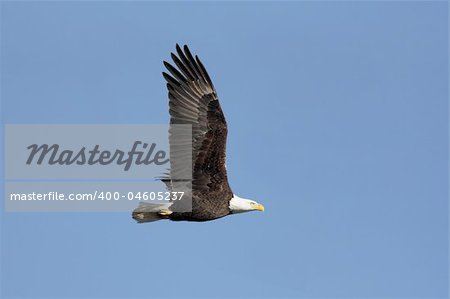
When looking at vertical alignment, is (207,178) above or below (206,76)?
below

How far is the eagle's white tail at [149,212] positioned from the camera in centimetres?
1694

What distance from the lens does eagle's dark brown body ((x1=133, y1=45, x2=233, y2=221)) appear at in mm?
16859

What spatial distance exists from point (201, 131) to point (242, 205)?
1.32 metres

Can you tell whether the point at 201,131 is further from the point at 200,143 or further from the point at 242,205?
the point at 242,205

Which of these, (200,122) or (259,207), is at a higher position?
(200,122)

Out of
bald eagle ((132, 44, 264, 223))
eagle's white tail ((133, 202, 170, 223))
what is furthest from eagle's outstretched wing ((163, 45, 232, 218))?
eagle's white tail ((133, 202, 170, 223))

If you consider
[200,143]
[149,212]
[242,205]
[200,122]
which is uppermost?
[200,122]

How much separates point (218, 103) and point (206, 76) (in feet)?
1.47

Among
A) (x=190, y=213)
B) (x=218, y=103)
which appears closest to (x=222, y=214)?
(x=190, y=213)

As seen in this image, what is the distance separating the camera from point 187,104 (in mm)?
17109

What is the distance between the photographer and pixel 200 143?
1683 centimetres

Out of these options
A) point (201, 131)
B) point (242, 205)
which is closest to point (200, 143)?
point (201, 131)

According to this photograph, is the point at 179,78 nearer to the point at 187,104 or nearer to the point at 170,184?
the point at 187,104

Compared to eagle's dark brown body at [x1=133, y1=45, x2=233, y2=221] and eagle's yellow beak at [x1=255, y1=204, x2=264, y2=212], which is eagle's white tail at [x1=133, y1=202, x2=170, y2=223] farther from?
eagle's yellow beak at [x1=255, y1=204, x2=264, y2=212]
